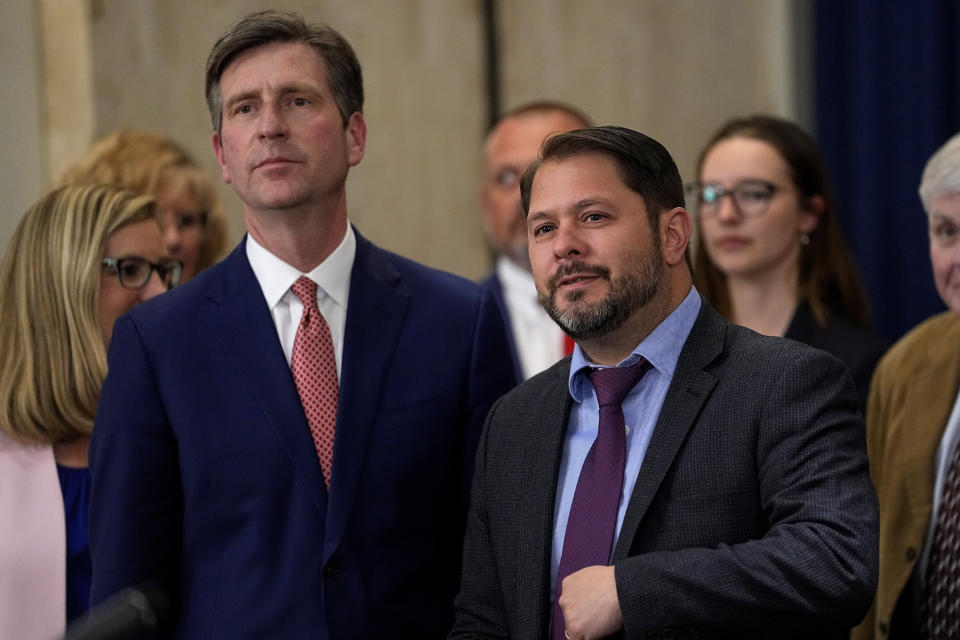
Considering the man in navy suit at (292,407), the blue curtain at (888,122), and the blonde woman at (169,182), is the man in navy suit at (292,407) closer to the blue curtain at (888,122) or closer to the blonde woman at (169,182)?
the blonde woman at (169,182)

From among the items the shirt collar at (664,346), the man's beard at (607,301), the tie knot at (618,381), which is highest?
the man's beard at (607,301)

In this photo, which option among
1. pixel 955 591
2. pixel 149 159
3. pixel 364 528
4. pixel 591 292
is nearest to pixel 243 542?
pixel 364 528

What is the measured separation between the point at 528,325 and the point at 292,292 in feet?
5.13

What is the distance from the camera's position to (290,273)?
91.7 inches

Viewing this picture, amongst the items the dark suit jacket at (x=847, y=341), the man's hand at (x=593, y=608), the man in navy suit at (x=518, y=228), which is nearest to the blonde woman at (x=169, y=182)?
the man in navy suit at (x=518, y=228)

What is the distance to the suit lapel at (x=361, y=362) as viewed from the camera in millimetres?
2197

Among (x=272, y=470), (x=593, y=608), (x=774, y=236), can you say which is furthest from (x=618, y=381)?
(x=774, y=236)

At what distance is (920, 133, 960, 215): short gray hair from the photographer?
2721 mm

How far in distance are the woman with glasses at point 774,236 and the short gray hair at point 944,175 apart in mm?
520

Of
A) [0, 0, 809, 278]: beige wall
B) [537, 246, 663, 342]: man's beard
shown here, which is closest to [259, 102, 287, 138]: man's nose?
[537, 246, 663, 342]: man's beard

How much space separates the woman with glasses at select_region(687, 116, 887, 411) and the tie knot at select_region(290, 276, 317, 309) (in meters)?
1.37

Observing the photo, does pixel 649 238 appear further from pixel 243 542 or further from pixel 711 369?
pixel 243 542

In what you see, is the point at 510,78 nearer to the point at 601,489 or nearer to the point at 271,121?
the point at 271,121

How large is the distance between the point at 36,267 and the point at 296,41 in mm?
790
